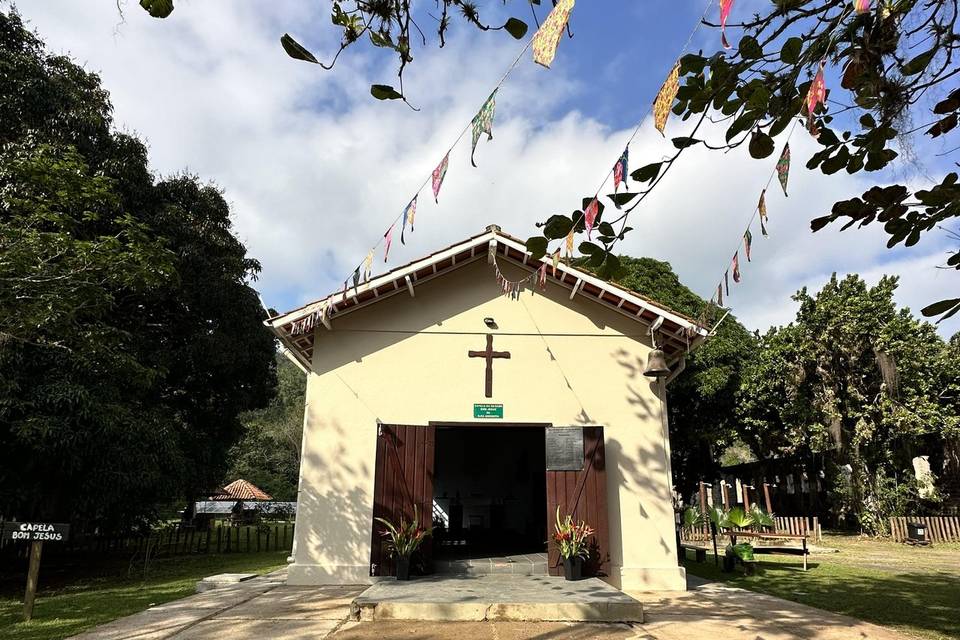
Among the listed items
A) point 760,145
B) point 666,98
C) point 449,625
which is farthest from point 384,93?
point 449,625

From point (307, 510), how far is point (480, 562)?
2777mm

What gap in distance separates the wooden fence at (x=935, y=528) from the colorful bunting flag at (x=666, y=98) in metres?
20.8

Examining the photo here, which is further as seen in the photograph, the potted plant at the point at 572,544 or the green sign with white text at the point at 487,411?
the green sign with white text at the point at 487,411

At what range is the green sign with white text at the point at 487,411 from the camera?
8969 millimetres

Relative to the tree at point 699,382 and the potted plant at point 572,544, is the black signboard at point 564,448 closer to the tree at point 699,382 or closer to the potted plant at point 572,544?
the potted plant at point 572,544

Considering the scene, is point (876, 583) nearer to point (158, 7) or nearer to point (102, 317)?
point (158, 7)

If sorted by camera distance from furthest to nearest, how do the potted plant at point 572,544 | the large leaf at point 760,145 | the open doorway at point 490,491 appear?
1. the open doorway at point 490,491
2. the potted plant at point 572,544
3. the large leaf at point 760,145

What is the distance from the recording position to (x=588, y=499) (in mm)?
8508

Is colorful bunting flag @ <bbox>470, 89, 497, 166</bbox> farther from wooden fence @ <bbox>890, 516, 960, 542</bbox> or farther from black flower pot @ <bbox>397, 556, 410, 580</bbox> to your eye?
wooden fence @ <bbox>890, 516, 960, 542</bbox>

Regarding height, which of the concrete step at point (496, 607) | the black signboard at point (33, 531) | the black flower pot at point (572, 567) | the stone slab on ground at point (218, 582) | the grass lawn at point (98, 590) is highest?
the black signboard at point (33, 531)

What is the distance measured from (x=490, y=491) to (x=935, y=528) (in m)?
13.6

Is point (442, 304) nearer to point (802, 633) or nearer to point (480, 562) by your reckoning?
point (480, 562)

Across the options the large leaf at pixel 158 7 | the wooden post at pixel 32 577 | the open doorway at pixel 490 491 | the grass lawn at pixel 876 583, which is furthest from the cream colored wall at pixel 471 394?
the large leaf at pixel 158 7

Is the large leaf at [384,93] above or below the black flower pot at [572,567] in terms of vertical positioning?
above
